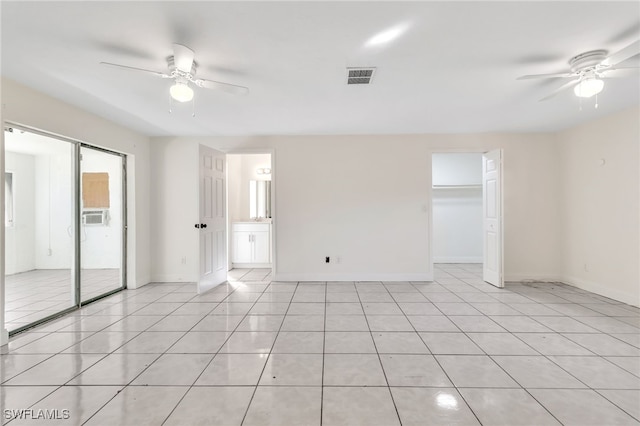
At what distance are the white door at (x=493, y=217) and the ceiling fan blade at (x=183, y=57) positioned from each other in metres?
4.28

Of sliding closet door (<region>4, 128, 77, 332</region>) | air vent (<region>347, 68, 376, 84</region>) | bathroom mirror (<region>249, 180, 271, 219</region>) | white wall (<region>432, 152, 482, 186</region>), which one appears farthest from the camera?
white wall (<region>432, 152, 482, 186</region>)

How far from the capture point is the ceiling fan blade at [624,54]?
173 cm

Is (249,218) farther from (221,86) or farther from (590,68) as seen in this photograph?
(590,68)

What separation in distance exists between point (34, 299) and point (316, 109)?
14.6 feet

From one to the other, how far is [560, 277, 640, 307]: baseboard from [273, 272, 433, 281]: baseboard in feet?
6.95

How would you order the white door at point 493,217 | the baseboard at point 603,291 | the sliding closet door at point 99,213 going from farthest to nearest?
the sliding closet door at point 99,213
the white door at point 493,217
the baseboard at point 603,291

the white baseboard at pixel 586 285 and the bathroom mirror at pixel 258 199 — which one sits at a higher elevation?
the bathroom mirror at pixel 258 199

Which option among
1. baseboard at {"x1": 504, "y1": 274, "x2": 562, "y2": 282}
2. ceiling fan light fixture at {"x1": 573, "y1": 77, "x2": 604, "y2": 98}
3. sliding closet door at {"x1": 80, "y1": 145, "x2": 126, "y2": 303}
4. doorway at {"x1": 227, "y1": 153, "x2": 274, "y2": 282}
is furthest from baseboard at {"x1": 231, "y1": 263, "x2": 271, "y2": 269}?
ceiling fan light fixture at {"x1": 573, "y1": 77, "x2": 604, "y2": 98}

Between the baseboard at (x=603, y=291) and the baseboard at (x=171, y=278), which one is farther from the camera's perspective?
the baseboard at (x=171, y=278)

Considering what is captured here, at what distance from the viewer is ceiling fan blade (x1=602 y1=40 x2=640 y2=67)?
5.69 feet

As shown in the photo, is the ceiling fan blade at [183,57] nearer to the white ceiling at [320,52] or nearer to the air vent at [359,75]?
the white ceiling at [320,52]

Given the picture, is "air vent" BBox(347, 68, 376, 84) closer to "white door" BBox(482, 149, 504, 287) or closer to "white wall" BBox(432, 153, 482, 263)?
"white door" BBox(482, 149, 504, 287)

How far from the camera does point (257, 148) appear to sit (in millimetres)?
4520

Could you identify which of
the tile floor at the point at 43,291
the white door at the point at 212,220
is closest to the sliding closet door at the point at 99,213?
the tile floor at the point at 43,291
